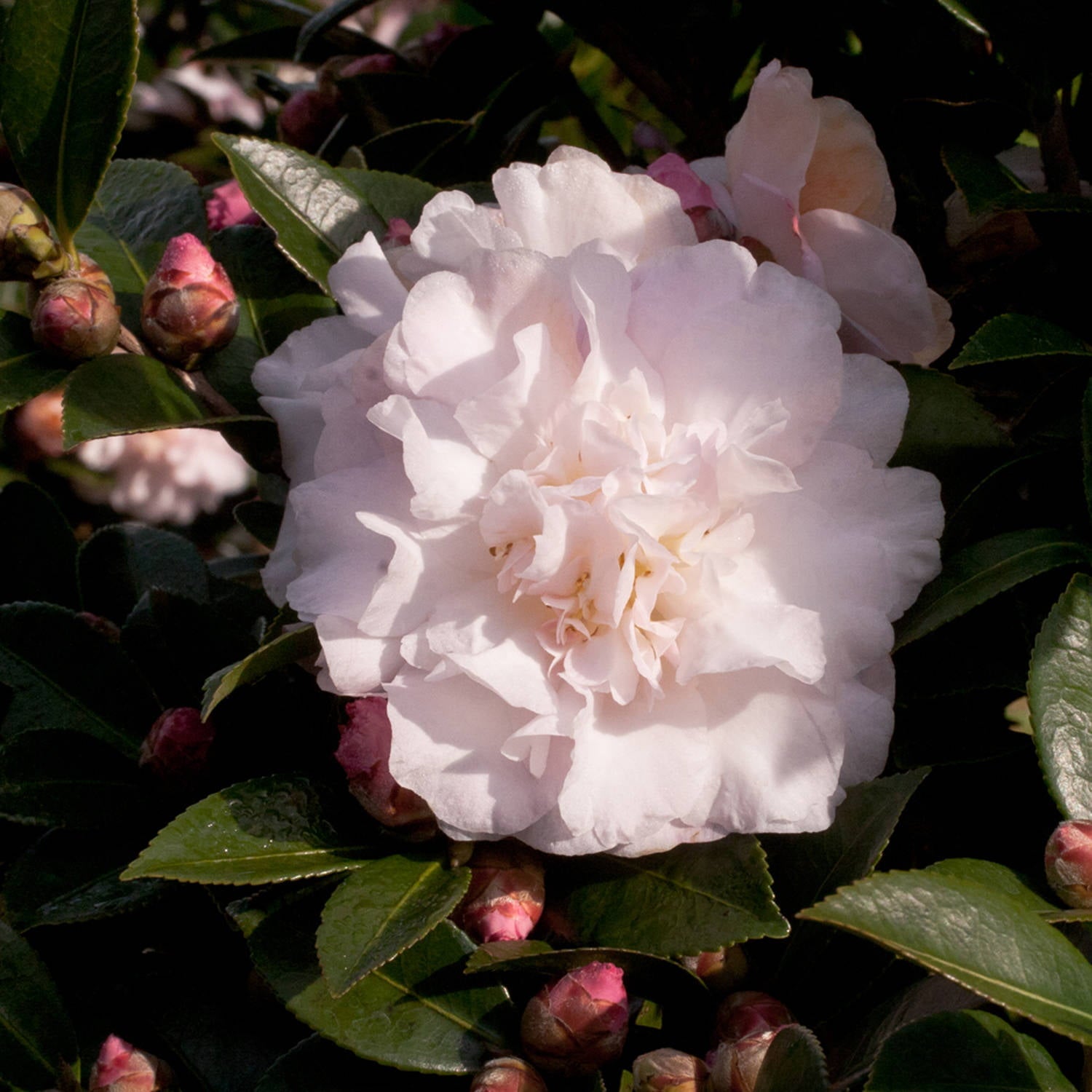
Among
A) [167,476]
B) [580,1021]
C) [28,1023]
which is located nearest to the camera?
[580,1021]

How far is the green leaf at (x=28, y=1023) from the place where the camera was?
0.84 meters

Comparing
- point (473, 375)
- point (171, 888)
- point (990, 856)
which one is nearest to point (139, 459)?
point (171, 888)

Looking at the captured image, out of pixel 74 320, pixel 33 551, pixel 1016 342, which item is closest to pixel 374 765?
pixel 74 320

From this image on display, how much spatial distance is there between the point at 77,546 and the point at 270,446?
1.33 feet

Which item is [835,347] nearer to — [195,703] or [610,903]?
[610,903]

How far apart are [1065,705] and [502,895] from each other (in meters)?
0.37

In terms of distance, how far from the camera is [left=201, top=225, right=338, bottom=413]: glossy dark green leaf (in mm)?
970

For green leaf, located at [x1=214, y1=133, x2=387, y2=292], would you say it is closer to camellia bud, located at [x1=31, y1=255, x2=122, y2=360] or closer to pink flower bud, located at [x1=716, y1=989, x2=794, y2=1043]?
camellia bud, located at [x1=31, y1=255, x2=122, y2=360]

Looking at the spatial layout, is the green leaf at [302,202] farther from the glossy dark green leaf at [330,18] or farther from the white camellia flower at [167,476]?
the white camellia flower at [167,476]

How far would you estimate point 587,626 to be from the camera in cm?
73

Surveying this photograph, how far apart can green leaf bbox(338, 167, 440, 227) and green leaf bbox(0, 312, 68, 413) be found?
0.90 ft

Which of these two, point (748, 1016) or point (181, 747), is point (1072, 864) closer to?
point (748, 1016)

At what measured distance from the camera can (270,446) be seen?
96cm

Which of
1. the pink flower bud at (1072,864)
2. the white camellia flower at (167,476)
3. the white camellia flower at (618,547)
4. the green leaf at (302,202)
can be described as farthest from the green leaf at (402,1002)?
the white camellia flower at (167,476)
